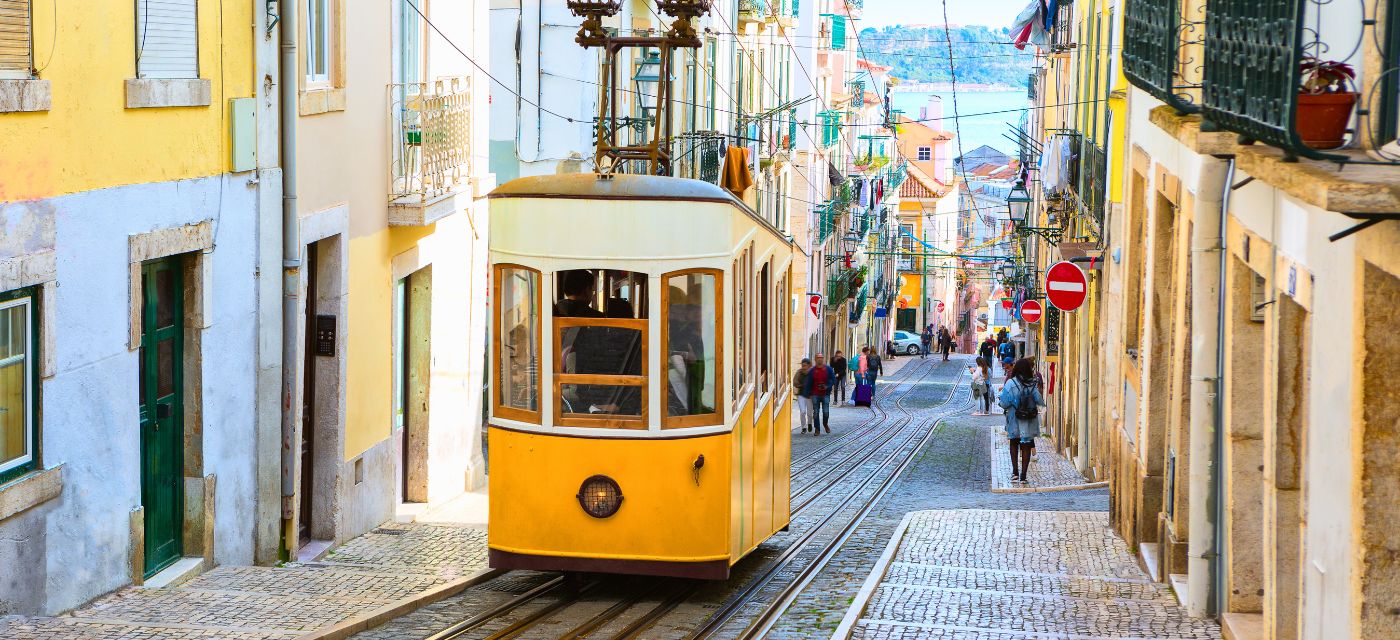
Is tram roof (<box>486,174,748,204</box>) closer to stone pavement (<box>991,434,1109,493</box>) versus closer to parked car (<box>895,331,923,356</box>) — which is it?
stone pavement (<box>991,434,1109,493</box>)

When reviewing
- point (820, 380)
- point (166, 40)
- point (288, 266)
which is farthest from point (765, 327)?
point (820, 380)

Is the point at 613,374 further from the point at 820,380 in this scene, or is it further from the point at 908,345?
the point at 908,345

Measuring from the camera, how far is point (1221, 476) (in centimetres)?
933

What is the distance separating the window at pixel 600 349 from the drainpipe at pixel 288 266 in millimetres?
2581

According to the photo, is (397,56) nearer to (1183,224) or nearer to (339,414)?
(339,414)

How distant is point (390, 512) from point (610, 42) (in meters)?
4.42

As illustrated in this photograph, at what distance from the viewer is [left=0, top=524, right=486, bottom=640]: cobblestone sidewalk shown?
8.06m

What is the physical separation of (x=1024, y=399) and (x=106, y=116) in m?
12.2

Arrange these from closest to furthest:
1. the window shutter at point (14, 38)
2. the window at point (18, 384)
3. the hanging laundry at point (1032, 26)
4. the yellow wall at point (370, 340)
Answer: the window shutter at point (14, 38), the window at point (18, 384), the yellow wall at point (370, 340), the hanging laundry at point (1032, 26)

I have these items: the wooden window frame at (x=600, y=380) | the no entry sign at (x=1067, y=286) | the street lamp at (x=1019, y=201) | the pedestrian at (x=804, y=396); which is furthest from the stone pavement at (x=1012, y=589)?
the street lamp at (x=1019, y=201)

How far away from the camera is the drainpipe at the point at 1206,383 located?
9.39 meters

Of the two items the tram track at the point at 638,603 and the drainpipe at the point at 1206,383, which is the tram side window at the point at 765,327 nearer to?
the tram track at the point at 638,603

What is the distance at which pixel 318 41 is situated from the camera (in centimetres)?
1205

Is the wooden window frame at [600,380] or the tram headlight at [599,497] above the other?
the wooden window frame at [600,380]
